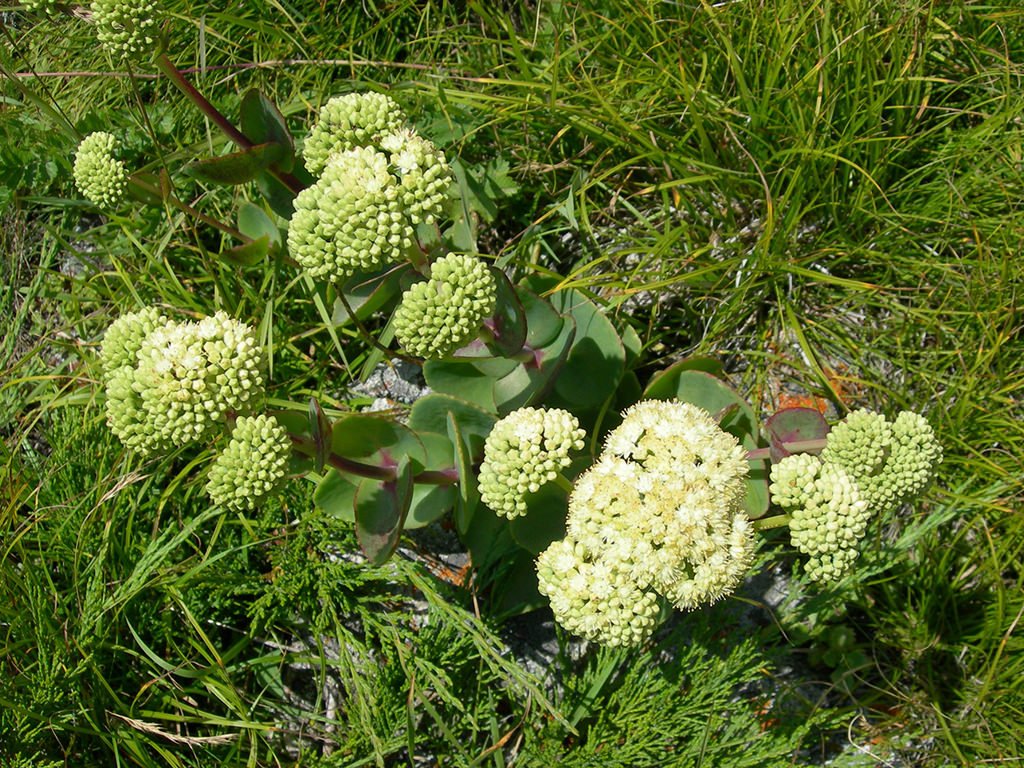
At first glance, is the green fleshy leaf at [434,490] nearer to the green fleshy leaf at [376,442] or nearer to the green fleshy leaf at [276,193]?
the green fleshy leaf at [376,442]

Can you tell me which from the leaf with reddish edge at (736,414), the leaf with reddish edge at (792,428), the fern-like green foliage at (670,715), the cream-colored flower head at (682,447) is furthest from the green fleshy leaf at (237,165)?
the fern-like green foliage at (670,715)

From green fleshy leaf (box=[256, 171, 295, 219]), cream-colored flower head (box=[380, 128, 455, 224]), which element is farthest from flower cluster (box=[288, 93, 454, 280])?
green fleshy leaf (box=[256, 171, 295, 219])

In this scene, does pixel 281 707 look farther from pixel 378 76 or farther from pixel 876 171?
pixel 876 171

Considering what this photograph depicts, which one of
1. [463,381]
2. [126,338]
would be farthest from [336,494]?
[126,338]

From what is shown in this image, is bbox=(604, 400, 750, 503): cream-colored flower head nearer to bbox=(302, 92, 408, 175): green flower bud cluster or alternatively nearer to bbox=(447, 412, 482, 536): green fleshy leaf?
bbox=(447, 412, 482, 536): green fleshy leaf

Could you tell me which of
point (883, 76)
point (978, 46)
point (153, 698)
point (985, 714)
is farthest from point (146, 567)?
point (978, 46)

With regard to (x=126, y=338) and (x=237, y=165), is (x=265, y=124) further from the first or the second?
(x=126, y=338)
